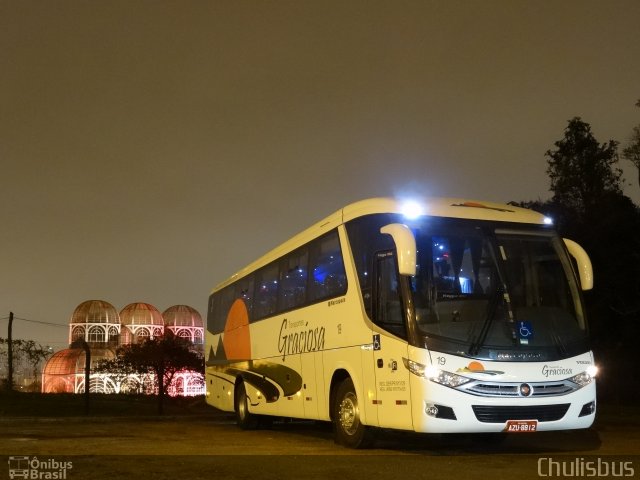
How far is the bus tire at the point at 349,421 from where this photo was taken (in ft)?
43.2

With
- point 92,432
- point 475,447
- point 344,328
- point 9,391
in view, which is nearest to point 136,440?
point 92,432

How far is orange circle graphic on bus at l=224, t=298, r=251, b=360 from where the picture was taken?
20.2 meters

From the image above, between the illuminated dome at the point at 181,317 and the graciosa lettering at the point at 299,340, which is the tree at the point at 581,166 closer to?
the graciosa lettering at the point at 299,340

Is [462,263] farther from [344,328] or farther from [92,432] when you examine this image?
[92,432]

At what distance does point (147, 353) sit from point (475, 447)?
25932 millimetres

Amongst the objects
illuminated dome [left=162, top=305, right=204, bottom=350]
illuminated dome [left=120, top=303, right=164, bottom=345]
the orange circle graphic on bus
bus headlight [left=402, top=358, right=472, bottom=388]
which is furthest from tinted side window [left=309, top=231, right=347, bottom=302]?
illuminated dome [left=162, top=305, right=204, bottom=350]

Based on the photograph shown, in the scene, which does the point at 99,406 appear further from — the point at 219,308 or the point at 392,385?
the point at 392,385

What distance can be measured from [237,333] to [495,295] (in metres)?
10.7

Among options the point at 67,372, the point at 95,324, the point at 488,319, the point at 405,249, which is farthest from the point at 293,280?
the point at 95,324

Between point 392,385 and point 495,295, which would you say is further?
point 392,385

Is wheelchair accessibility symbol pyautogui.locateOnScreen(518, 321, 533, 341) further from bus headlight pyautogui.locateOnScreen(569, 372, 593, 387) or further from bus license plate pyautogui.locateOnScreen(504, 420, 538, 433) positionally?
bus license plate pyautogui.locateOnScreen(504, 420, 538, 433)

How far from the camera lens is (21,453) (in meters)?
12.6

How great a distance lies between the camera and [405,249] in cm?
1135

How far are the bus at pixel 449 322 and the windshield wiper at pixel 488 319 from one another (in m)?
0.02
